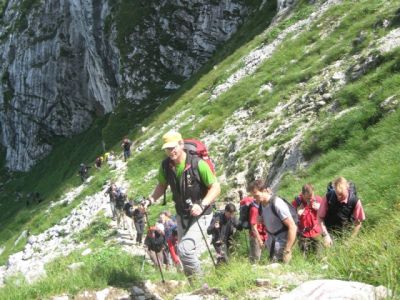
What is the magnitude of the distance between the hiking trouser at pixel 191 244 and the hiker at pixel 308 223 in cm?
201

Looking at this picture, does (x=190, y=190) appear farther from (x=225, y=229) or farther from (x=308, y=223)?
(x=225, y=229)

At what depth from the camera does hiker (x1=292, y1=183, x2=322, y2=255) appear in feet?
31.3

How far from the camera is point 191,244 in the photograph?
8359mm

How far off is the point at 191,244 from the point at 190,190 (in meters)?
0.92

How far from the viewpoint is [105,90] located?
74.9 meters

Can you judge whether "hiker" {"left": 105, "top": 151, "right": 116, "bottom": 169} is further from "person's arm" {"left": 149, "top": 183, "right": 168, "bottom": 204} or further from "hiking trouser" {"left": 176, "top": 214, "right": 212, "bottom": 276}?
"hiking trouser" {"left": 176, "top": 214, "right": 212, "bottom": 276}

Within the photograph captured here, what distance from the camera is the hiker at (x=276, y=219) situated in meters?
8.62

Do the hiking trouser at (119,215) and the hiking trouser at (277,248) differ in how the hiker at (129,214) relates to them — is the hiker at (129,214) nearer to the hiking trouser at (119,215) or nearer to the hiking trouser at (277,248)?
the hiking trouser at (119,215)

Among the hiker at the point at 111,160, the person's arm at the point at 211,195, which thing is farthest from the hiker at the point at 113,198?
the person's arm at the point at 211,195

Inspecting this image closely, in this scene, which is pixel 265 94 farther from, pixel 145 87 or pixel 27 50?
pixel 27 50

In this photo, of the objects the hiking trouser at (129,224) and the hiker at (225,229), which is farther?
the hiking trouser at (129,224)

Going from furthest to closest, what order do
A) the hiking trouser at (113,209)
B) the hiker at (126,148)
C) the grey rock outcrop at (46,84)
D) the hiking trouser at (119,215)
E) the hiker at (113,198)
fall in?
the grey rock outcrop at (46,84), the hiker at (126,148), the hiking trouser at (113,209), the hiker at (113,198), the hiking trouser at (119,215)

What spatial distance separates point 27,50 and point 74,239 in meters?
74.0

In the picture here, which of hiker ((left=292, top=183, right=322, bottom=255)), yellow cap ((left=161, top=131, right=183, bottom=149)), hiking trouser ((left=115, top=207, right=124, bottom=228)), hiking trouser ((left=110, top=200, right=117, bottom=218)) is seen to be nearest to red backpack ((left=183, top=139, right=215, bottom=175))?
yellow cap ((left=161, top=131, right=183, bottom=149))
